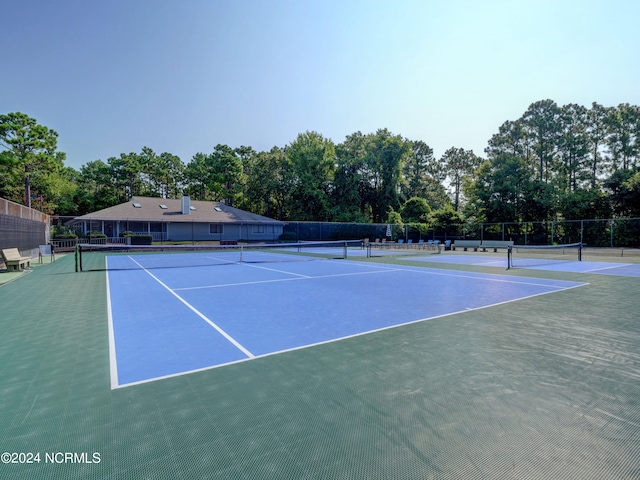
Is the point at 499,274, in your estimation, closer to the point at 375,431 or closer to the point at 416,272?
the point at 416,272

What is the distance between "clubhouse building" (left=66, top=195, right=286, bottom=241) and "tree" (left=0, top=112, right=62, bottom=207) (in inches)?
365

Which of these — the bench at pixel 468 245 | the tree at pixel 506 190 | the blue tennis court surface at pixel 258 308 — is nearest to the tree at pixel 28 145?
the blue tennis court surface at pixel 258 308

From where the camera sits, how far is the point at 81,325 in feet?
18.3

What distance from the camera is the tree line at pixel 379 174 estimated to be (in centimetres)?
3606

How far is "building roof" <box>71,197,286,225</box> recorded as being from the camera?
29.4 meters

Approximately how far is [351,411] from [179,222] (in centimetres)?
3275

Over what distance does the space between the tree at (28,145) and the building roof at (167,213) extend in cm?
1154

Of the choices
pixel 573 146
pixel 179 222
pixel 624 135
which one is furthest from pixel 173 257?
pixel 624 135

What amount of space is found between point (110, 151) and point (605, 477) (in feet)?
185

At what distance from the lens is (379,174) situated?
48062 mm

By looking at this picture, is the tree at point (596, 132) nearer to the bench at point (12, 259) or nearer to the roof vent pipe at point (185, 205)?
the roof vent pipe at point (185, 205)

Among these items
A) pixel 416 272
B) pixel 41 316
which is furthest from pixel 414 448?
pixel 416 272

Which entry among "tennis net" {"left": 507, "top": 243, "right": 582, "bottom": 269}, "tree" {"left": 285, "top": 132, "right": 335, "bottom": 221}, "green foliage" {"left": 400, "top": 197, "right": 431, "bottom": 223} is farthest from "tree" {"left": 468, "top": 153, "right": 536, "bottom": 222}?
"tree" {"left": 285, "top": 132, "right": 335, "bottom": 221}

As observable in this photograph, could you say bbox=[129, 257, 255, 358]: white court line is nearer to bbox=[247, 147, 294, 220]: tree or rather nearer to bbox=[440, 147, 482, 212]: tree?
bbox=[247, 147, 294, 220]: tree
